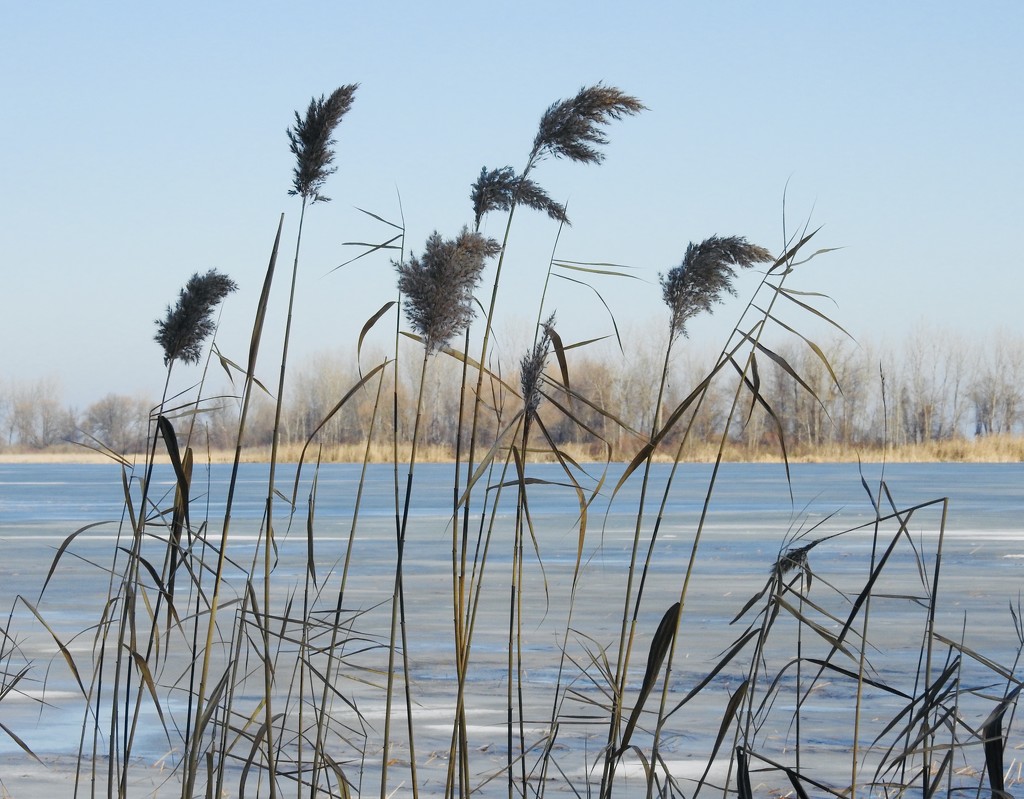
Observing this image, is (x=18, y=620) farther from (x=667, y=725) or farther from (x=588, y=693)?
(x=667, y=725)

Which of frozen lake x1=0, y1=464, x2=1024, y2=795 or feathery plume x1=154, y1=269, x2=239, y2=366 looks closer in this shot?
feathery plume x1=154, y1=269, x2=239, y2=366

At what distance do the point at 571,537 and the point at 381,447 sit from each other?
31919 millimetres

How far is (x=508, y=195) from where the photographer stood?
76.3 inches

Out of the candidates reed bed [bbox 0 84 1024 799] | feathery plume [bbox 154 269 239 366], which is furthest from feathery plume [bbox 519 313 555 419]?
feathery plume [bbox 154 269 239 366]

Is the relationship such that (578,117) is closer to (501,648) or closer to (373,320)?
(373,320)

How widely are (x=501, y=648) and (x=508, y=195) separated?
511 cm

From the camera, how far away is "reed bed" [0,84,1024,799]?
188 centimetres

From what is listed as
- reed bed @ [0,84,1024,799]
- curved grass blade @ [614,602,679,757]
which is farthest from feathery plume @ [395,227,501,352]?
curved grass blade @ [614,602,679,757]

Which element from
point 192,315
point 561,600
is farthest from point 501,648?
point 192,315

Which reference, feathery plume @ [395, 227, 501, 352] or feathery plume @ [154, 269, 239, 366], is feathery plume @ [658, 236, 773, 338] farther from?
feathery plume @ [154, 269, 239, 366]

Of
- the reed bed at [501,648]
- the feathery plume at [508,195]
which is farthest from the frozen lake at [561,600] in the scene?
the feathery plume at [508,195]

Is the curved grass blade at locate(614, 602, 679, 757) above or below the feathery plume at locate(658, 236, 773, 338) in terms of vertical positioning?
below

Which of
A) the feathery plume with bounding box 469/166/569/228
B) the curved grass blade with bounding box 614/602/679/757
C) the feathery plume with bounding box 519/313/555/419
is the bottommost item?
the curved grass blade with bounding box 614/602/679/757

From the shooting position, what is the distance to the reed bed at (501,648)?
188cm
